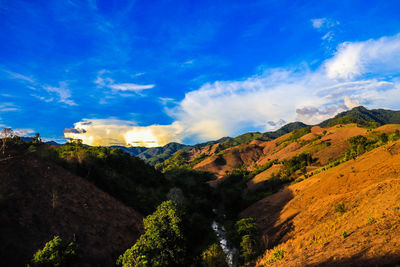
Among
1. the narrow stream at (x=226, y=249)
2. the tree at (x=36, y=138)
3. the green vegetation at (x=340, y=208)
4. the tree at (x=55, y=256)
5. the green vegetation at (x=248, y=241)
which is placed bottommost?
the narrow stream at (x=226, y=249)

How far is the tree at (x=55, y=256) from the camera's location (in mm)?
13938

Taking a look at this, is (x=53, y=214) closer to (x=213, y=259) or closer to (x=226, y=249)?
(x=213, y=259)

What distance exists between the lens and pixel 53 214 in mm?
25266

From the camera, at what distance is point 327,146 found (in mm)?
99625

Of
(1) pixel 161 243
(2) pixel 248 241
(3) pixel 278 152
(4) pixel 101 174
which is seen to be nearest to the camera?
(1) pixel 161 243

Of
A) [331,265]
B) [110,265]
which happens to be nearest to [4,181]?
[110,265]

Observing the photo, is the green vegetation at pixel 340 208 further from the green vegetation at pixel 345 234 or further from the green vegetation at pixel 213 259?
the green vegetation at pixel 213 259

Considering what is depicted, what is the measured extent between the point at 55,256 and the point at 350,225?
2926 centimetres

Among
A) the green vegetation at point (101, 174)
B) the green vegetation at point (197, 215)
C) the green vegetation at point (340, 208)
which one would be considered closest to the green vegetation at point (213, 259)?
the green vegetation at point (197, 215)

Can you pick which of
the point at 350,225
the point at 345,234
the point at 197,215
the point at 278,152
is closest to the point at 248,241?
the point at 350,225

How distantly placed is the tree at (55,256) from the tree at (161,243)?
4.22 m

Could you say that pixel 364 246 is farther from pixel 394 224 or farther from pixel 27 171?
pixel 27 171

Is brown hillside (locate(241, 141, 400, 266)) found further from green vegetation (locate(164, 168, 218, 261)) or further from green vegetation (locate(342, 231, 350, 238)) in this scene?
green vegetation (locate(164, 168, 218, 261))

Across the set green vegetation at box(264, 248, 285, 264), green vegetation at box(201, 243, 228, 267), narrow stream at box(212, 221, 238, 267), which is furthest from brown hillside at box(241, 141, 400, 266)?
narrow stream at box(212, 221, 238, 267)
